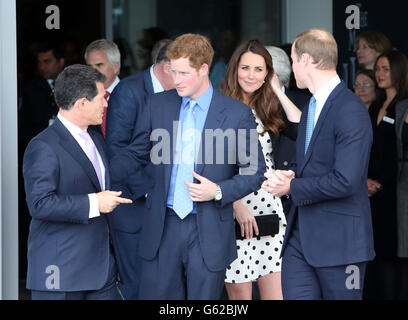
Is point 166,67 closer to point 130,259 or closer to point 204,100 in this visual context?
point 204,100

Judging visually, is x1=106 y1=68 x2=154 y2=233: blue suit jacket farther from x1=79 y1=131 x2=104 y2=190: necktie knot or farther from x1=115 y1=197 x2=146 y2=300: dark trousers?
x1=79 y1=131 x2=104 y2=190: necktie knot

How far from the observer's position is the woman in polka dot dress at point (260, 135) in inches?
202

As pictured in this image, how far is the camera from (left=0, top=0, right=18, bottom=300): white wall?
499cm

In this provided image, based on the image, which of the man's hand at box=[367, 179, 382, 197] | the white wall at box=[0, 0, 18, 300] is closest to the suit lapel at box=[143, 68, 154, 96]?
the white wall at box=[0, 0, 18, 300]

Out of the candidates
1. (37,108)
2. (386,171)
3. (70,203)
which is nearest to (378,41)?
(386,171)

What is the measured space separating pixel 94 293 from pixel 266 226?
1.42 metres

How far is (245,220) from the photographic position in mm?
5023

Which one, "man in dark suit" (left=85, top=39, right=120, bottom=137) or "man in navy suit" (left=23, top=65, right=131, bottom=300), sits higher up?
"man in dark suit" (left=85, top=39, right=120, bottom=137)

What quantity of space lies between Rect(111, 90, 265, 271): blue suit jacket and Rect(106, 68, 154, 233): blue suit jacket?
890 millimetres

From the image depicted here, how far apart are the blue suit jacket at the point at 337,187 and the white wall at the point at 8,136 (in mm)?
1927

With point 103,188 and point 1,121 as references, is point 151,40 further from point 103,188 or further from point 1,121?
point 103,188

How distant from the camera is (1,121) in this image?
16.3ft

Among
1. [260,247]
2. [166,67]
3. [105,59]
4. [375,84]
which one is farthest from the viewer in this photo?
[105,59]

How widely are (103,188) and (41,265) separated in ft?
1.76
